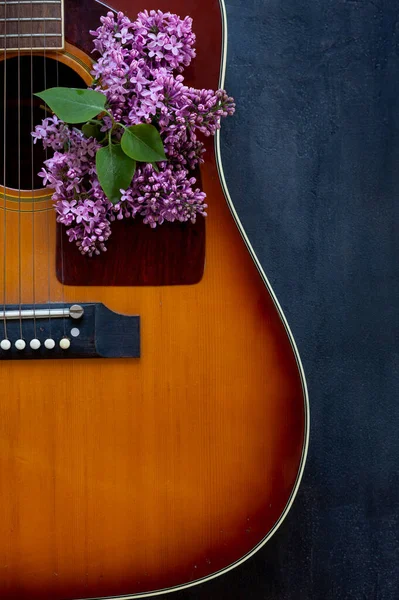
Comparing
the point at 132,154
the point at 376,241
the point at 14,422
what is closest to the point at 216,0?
the point at 132,154

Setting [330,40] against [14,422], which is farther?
[330,40]

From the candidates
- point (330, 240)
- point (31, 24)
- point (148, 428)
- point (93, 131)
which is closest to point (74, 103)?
point (93, 131)

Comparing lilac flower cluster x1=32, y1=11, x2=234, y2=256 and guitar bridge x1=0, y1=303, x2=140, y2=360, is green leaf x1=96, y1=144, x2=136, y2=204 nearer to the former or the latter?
lilac flower cluster x1=32, y1=11, x2=234, y2=256

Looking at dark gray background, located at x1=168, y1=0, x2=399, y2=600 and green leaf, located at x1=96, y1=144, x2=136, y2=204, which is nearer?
green leaf, located at x1=96, y1=144, x2=136, y2=204

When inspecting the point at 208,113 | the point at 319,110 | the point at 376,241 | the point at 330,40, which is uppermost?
the point at 330,40

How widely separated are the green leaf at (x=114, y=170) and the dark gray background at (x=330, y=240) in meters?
0.38

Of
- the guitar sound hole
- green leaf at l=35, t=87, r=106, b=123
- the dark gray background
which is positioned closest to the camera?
green leaf at l=35, t=87, r=106, b=123

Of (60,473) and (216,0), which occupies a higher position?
(216,0)

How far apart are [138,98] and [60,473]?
55cm

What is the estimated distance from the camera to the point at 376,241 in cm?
112

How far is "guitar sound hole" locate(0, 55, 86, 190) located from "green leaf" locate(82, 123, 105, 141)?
10 centimetres

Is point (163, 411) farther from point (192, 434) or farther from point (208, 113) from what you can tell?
point (208, 113)

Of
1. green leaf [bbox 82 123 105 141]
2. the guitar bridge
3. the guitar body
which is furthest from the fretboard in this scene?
the guitar bridge

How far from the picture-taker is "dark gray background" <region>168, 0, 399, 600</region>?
110 centimetres
